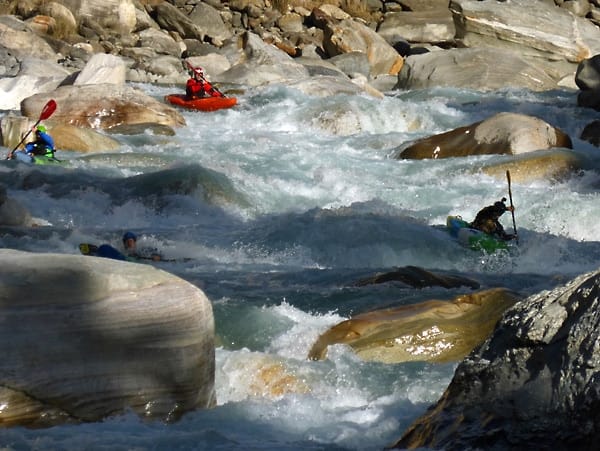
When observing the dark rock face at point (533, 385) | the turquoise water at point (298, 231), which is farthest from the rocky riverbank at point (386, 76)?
the turquoise water at point (298, 231)

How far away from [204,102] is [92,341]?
13325 millimetres

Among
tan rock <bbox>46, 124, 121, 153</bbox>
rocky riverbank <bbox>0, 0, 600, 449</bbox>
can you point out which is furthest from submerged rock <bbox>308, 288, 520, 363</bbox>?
tan rock <bbox>46, 124, 121, 153</bbox>

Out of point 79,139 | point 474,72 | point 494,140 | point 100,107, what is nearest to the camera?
point 79,139

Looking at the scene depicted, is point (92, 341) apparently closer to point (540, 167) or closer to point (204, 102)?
point (540, 167)

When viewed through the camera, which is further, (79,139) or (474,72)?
(474,72)

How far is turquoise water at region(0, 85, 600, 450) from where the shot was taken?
14.2 ft

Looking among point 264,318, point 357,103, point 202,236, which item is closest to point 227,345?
point 264,318

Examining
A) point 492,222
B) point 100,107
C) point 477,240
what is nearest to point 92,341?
point 477,240

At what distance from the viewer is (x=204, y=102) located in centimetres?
1711

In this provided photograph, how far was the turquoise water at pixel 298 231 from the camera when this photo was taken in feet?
14.2

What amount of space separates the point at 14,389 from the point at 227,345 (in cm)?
200

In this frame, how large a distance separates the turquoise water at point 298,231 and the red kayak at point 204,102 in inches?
9.1

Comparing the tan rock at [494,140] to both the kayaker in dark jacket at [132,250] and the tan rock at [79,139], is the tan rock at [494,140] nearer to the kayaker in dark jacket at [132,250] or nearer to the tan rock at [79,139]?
the tan rock at [79,139]

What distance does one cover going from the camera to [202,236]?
959cm
